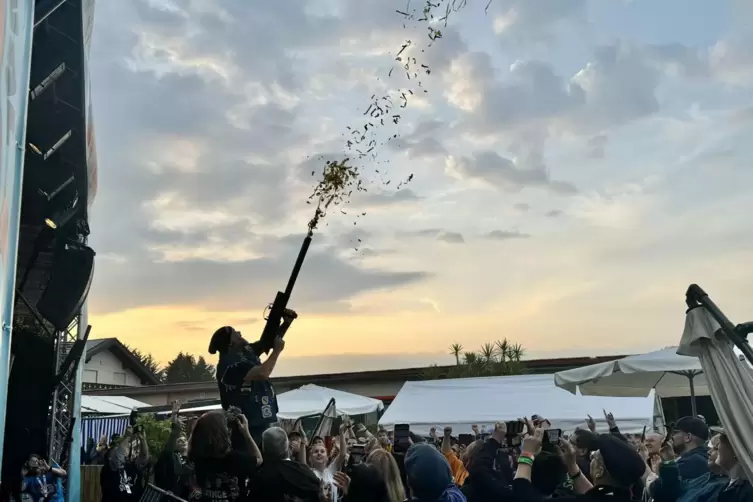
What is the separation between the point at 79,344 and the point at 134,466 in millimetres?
2301

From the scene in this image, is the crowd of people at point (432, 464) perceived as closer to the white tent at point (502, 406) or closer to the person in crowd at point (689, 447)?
the person in crowd at point (689, 447)

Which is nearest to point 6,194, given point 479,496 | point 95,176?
point 479,496

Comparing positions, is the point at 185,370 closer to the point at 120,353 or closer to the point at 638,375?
the point at 120,353

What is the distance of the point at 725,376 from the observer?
10.2 feet

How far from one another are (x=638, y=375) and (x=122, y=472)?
8.07m

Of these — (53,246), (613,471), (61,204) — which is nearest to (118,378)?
(53,246)

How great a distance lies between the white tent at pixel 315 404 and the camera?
16141mm

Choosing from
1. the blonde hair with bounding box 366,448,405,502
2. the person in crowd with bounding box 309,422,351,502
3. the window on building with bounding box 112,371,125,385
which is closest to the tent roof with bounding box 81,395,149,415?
the person in crowd with bounding box 309,422,351,502

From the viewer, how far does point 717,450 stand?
387 centimetres

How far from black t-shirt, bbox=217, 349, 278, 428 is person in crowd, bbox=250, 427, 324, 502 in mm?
1370

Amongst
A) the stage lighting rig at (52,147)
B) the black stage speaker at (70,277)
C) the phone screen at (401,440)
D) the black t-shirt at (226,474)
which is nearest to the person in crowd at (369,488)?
the black t-shirt at (226,474)

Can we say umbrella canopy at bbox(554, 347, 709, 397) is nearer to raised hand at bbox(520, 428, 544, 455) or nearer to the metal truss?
raised hand at bbox(520, 428, 544, 455)

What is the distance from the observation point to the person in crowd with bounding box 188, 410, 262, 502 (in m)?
4.47

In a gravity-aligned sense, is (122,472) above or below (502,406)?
below
